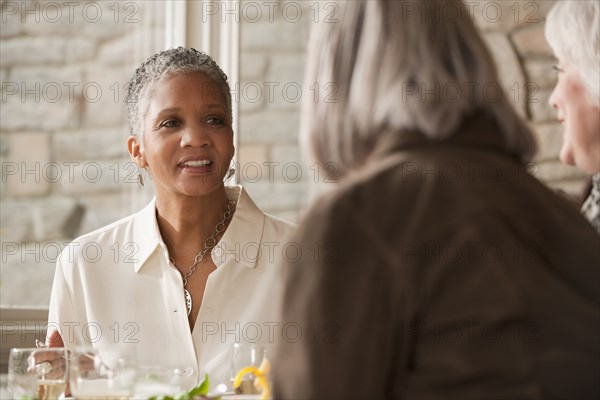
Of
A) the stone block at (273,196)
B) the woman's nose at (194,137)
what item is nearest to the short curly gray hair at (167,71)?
the woman's nose at (194,137)

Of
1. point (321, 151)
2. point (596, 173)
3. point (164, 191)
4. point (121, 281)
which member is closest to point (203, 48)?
point (164, 191)

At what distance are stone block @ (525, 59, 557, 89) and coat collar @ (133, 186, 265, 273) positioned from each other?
1324 mm

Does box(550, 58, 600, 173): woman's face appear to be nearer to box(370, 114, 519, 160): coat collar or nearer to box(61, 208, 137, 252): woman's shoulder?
box(370, 114, 519, 160): coat collar

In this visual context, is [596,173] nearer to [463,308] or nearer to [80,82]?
[463,308]

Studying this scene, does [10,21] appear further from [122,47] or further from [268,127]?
[268,127]

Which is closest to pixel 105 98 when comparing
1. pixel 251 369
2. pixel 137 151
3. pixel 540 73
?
pixel 137 151

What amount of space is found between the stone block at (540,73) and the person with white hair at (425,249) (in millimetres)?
2232

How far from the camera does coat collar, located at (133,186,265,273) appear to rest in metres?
2.55

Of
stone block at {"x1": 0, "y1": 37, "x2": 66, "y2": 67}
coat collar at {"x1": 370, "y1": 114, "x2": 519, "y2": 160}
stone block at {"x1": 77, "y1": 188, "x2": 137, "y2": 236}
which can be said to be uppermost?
stone block at {"x1": 0, "y1": 37, "x2": 66, "y2": 67}

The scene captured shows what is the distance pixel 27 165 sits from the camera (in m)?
3.55

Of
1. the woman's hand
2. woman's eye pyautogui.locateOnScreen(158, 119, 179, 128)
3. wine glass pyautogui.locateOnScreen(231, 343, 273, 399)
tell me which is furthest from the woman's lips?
wine glass pyautogui.locateOnScreen(231, 343, 273, 399)

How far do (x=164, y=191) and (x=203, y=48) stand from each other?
1161mm

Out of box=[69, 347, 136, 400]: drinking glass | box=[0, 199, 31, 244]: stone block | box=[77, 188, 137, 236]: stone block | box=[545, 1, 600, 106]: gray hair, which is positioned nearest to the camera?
box=[69, 347, 136, 400]: drinking glass

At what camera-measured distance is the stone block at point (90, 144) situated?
3602 mm
